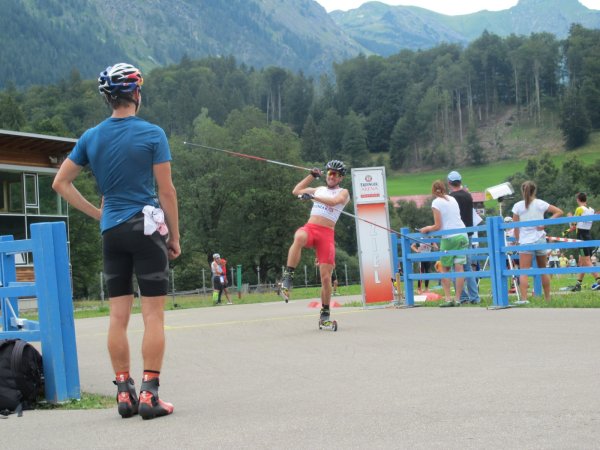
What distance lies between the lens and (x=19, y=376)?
6082mm

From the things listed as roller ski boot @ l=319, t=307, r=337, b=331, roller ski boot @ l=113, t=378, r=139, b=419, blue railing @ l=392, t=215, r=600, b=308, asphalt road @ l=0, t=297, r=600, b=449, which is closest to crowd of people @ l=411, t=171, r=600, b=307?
blue railing @ l=392, t=215, r=600, b=308

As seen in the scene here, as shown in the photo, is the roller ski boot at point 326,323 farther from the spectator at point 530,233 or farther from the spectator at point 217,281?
the spectator at point 217,281

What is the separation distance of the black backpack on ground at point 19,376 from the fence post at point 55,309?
104 millimetres

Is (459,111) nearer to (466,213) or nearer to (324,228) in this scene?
(466,213)

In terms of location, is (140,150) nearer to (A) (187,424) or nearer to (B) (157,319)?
(B) (157,319)

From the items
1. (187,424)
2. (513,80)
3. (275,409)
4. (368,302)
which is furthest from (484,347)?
(513,80)

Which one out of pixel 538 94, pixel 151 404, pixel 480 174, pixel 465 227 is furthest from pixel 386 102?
pixel 151 404

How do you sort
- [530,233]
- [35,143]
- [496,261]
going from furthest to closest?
[35,143]
[530,233]
[496,261]

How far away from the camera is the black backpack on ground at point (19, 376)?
236 inches

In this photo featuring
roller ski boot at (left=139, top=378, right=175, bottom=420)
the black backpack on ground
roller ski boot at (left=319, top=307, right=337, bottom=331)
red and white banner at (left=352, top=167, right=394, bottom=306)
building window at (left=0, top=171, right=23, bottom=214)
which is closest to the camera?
roller ski boot at (left=139, top=378, right=175, bottom=420)

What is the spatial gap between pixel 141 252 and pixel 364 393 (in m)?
1.67

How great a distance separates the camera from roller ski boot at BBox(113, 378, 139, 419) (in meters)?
5.54

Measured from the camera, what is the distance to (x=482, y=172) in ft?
477

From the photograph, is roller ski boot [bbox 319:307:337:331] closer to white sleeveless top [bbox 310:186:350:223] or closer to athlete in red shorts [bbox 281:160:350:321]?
athlete in red shorts [bbox 281:160:350:321]
